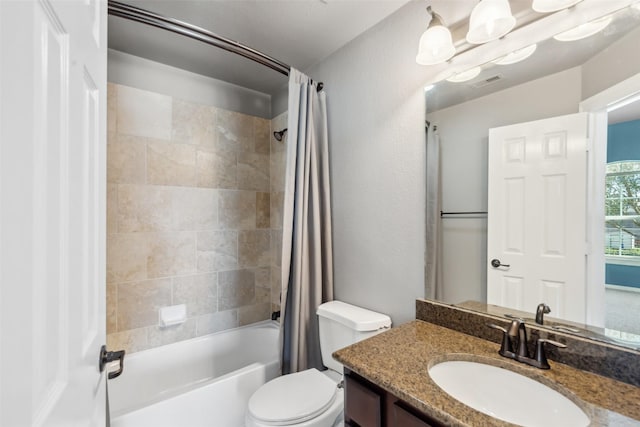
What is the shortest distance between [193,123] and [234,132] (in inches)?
12.6

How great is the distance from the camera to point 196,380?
2.08 m

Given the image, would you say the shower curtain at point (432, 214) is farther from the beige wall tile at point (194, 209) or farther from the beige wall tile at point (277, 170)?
the beige wall tile at point (194, 209)

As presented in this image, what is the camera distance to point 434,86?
1366 millimetres

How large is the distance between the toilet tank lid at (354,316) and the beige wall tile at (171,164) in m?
1.38

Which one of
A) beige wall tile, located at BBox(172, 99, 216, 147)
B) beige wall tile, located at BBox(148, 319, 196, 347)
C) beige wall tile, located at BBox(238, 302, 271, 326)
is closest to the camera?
beige wall tile, located at BBox(148, 319, 196, 347)

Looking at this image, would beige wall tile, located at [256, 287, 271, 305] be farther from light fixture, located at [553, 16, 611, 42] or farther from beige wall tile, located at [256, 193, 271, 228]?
light fixture, located at [553, 16, 611, 42]

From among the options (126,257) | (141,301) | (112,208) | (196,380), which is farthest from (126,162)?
(196,380)

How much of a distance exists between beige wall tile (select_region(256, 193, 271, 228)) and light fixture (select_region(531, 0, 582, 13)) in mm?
2059

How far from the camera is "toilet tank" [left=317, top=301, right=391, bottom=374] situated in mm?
1469

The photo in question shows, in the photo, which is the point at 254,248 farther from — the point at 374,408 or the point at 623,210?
the point at 623,210

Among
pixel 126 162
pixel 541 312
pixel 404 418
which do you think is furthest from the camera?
pixel 126 162

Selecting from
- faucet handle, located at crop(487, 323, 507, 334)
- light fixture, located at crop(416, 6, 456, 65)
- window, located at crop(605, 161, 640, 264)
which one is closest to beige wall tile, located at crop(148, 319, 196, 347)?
faucet handle, located at crop(487, 323, 507, 334)
